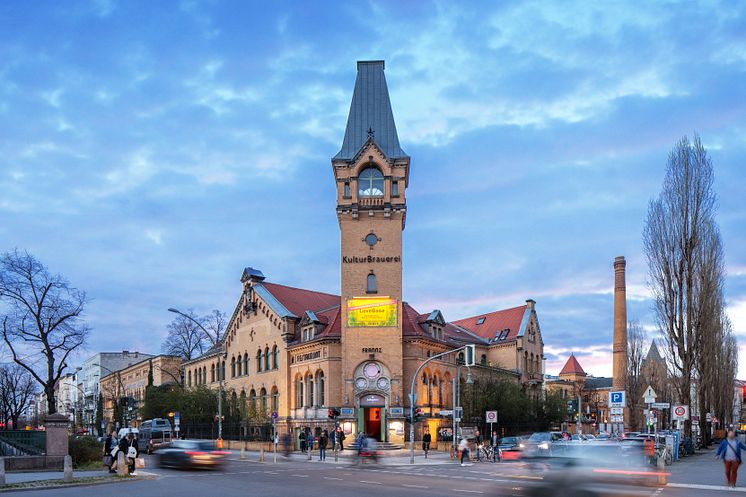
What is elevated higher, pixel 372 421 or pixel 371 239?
pixel 371 239

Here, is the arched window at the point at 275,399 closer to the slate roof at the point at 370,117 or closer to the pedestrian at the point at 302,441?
the pedestrian at the point at 302,441

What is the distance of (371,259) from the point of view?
5688 centimetres

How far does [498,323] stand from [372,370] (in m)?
31.3

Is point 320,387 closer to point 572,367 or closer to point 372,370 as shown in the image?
point 372,370

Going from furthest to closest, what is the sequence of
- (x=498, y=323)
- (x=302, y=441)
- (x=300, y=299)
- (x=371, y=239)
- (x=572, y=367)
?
(x=572, y=367)
(x=498, y=323)
(x=300, y=299)
(x=371, y=239)
(x=302, y=441)

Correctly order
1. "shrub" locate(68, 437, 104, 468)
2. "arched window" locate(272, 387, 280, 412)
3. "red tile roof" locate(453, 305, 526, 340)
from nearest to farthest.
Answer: "shrub" locate(68, 437, 104, 468)
"arched window" locate(272, 387, 280, 412)
"red tile roof" locate(453, 305, 526, 340)

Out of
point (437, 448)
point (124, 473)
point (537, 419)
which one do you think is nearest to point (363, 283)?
point (437, 448)

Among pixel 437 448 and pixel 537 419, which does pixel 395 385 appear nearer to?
pixel 437 448

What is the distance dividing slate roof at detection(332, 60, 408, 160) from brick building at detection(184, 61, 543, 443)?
3.3 inches

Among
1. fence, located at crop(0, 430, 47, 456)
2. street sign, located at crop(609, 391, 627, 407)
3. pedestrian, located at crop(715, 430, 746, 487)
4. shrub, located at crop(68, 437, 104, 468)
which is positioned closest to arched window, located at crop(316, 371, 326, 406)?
shrub, located at crop(68, 437, 104, 468)

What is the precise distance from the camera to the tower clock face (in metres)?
54.5

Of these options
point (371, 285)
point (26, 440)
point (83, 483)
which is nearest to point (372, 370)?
point (371, 285)

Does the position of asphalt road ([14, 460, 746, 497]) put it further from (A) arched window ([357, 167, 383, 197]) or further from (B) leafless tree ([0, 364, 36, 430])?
(B) leafless tree ([0, 364, 36, 430])

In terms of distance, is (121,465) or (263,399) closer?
(121,465)
